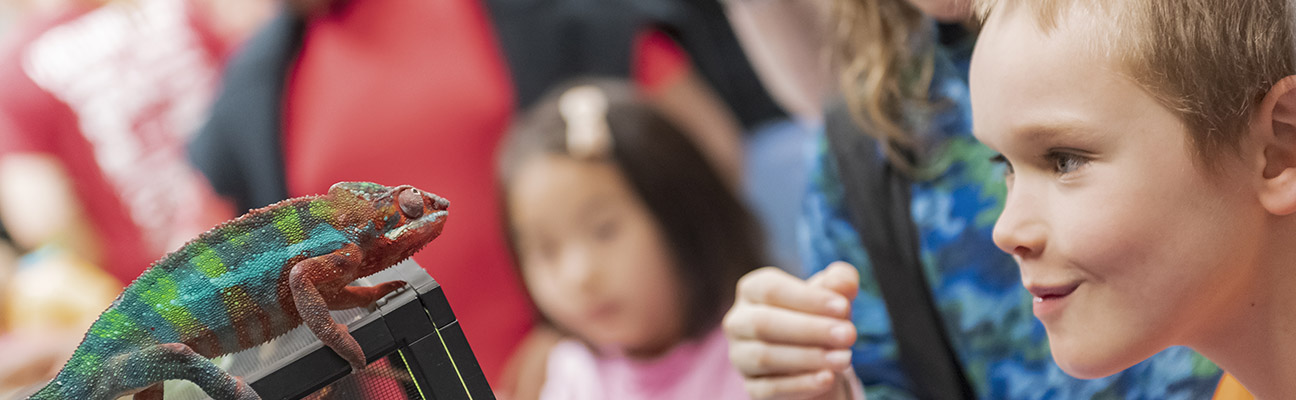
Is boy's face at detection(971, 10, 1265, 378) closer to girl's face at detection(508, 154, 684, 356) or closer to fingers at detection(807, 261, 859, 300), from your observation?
fingers at detection(807, 261, 859, 300)

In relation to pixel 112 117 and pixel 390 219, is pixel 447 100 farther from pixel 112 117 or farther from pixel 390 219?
pixel 390 219

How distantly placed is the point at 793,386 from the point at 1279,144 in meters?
0.35

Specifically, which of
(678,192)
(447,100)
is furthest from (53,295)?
(678,192)

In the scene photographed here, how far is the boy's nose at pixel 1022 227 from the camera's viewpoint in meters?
0.51

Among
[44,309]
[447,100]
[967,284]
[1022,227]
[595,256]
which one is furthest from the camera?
[447,100]

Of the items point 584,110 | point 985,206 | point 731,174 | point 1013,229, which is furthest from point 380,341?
point 731,174

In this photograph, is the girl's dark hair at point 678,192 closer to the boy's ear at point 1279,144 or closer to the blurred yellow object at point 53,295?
the blurred yellow object at point 53,295

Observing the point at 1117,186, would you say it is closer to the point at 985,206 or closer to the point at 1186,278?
the point at 1186,278

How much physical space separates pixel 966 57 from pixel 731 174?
63 centimetres

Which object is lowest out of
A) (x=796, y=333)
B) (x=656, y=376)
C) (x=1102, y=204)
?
(x=656, y=376)

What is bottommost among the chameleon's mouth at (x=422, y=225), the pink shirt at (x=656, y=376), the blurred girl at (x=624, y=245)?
the pink shirt at (x=656, y=376)

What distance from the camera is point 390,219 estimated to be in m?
0.45

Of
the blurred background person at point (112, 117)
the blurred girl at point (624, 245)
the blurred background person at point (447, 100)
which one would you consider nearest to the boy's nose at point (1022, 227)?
the blurred girl at point (624, 245)

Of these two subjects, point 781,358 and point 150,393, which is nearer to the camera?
point 150,393
